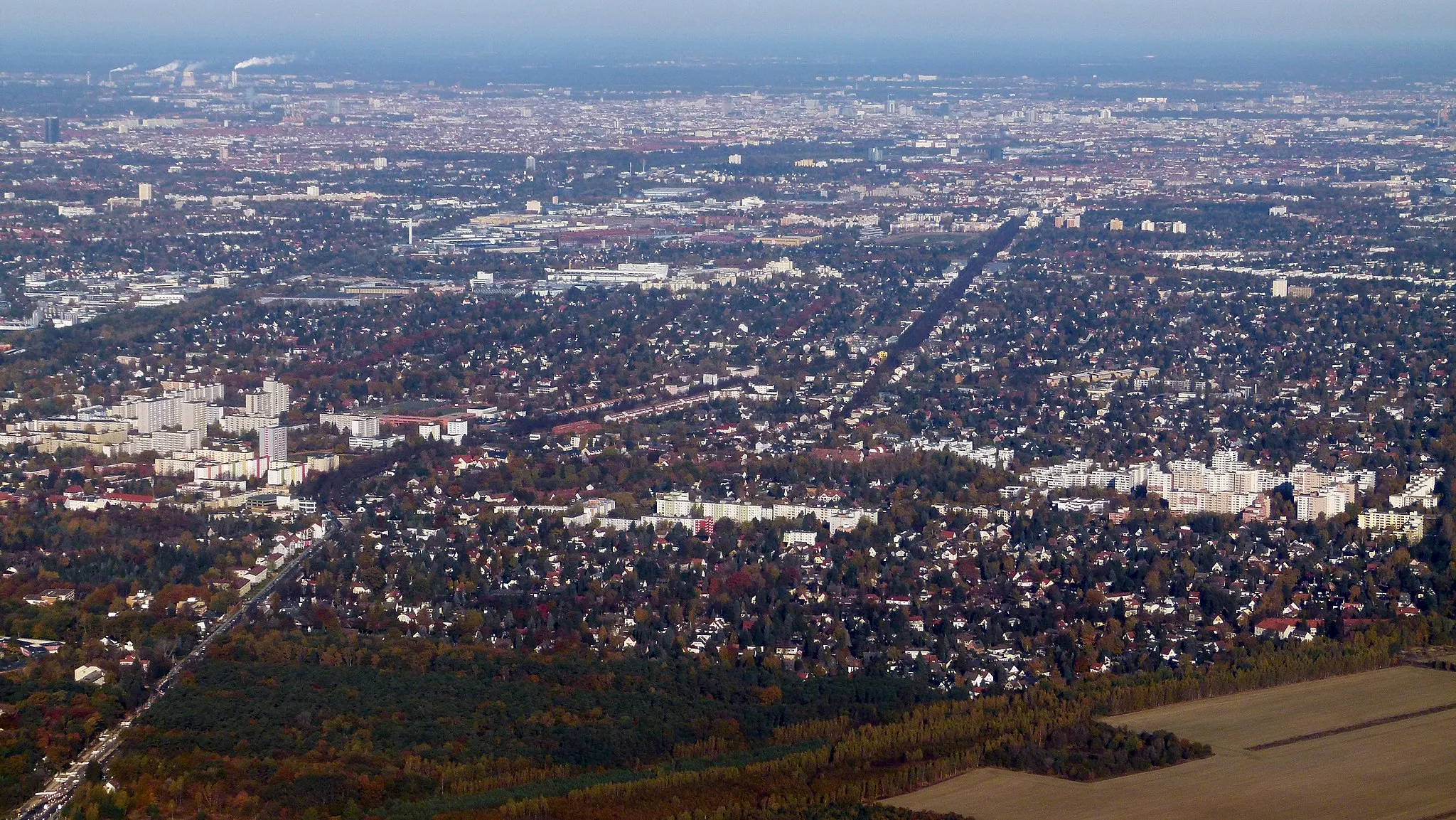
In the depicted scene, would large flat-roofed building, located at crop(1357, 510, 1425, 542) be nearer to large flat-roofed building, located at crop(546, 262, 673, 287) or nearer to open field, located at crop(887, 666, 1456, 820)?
open field, located at crop(887, 666, 1456, 820)

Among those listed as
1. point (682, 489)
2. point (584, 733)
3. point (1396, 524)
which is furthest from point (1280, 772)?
point (682, 489)

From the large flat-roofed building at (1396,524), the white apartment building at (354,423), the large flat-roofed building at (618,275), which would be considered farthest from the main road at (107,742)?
the large flat-roofed building at (618,275)

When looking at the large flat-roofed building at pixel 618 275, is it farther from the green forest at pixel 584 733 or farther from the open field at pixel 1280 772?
the open field at pixel 1280 772

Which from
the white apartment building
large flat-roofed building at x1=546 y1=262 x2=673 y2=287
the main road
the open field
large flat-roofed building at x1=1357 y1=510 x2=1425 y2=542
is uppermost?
the open field

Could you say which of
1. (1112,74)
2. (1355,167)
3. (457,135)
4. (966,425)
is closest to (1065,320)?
(966,425)

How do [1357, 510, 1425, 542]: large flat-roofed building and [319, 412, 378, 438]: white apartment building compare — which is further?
[319, 412, 378, 438]: white apartment building

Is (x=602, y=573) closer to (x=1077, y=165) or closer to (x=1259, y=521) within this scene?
(x=1259, y=521)

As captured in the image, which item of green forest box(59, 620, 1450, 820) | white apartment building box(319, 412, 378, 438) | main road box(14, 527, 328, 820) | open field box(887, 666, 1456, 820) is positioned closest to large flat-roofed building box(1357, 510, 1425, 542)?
green forest box(59, 620, 1450, 820)
